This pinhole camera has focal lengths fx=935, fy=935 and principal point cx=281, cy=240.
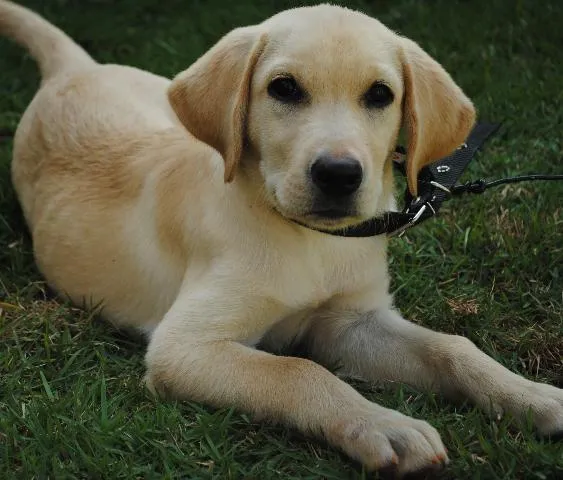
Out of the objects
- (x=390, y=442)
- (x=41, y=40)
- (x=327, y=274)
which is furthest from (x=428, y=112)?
(x=41, y=40)

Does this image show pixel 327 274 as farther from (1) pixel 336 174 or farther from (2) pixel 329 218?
(1) pixel 336 174

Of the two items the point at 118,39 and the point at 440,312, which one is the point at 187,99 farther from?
the point at 118,39

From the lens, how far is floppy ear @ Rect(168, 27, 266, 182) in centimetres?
332

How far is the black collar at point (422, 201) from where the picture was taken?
3605 mm

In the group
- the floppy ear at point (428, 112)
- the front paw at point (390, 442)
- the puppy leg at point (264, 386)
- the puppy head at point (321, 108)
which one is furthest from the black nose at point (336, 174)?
the front paw at point (390, 442)

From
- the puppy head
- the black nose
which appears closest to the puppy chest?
the puppy head

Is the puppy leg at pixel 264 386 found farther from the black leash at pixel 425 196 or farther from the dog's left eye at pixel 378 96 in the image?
the dog's left eye at pixel 378 96

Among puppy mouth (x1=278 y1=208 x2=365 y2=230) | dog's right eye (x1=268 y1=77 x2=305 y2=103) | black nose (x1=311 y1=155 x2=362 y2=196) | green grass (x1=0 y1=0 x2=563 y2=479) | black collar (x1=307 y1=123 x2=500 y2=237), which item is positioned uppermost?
dog's right eye (x1=268 y1=77 x2=305 y2=103)

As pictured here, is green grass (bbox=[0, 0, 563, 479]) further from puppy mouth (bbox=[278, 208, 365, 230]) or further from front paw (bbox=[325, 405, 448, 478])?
puppy mouth (bbox=[278, 208, 365, 230])

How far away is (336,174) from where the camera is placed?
2992 mm

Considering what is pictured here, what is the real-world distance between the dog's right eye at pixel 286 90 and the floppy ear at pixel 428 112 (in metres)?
0.44

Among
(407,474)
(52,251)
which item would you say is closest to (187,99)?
(52,251)

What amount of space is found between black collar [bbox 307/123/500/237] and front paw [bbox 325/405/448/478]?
829 millimetres

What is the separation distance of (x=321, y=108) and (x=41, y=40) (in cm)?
270
